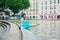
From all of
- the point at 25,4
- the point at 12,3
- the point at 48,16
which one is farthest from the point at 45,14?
the point at 12,3

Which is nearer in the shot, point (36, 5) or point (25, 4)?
point (25, 4)

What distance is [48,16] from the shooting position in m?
84.1

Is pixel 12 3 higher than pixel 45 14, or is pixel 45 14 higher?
pixel 12 3

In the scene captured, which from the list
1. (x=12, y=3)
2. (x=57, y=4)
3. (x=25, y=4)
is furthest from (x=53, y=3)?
(x=12, y=3)

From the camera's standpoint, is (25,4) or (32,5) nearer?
(25,4)

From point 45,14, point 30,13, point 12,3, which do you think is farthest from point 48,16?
point 12,3

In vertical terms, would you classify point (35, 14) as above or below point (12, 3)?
below

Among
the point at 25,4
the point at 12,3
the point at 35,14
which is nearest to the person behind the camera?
the point at 12,3

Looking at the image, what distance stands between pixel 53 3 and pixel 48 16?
20.5 feet

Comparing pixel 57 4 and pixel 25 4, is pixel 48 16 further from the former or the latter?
pixel 25 4

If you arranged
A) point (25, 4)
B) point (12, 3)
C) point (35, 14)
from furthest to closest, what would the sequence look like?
point (35, 14)
point (25, 4)
point (12, 3)

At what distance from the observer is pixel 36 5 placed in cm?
8669

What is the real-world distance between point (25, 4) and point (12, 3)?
9.52 metres

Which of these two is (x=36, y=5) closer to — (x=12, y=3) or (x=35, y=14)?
(x=35, y=14)
